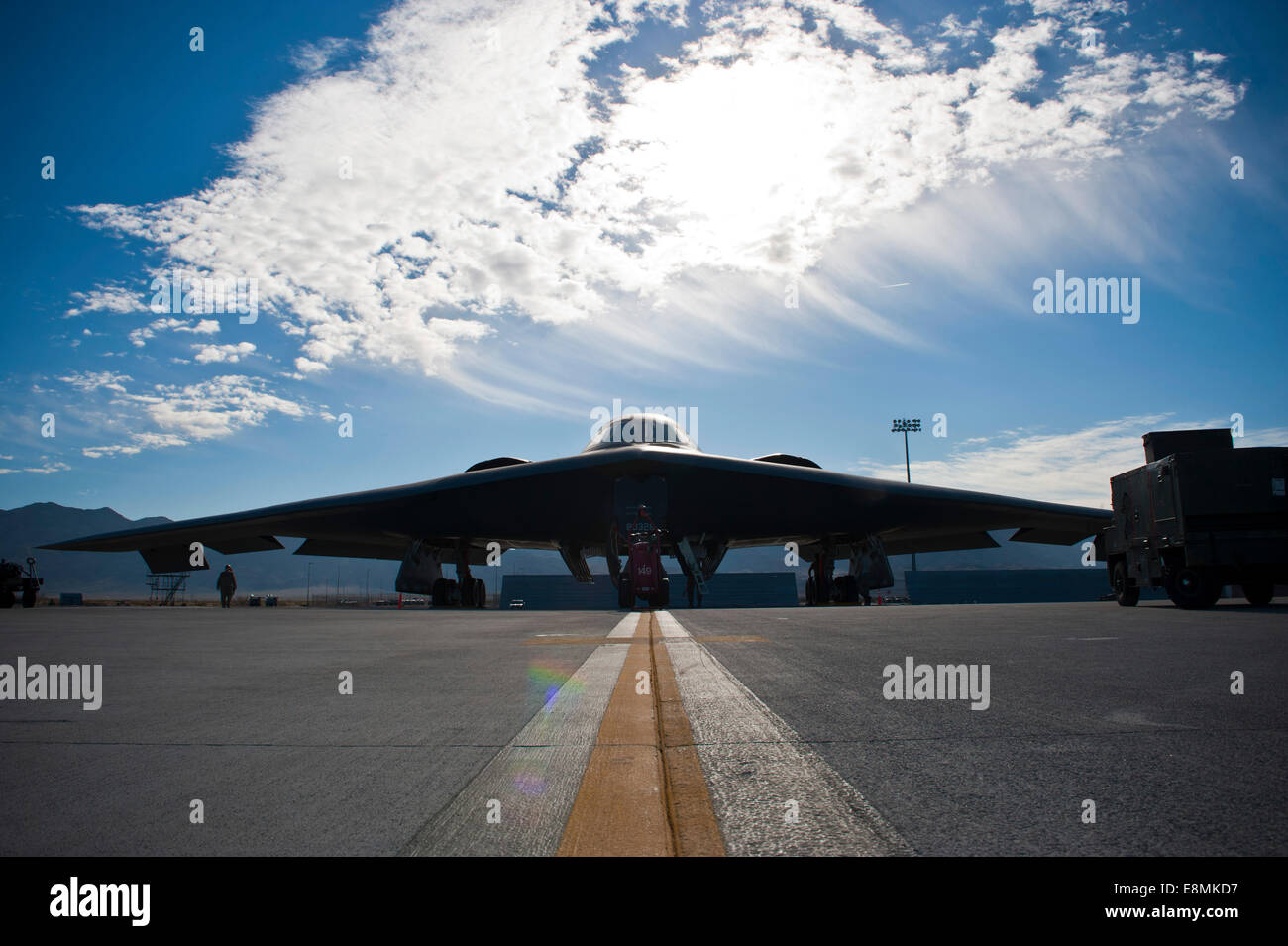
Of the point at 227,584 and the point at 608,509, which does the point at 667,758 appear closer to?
the point at 608,509

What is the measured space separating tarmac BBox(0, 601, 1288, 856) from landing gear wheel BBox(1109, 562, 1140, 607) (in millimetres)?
11343

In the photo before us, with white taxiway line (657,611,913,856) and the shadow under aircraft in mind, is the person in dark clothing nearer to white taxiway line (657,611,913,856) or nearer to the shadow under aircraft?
the shadow under aircraft

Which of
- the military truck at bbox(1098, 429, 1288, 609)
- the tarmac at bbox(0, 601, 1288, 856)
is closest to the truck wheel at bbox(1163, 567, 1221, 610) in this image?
the military truck at bbox(1098, 429, 1288, 609)

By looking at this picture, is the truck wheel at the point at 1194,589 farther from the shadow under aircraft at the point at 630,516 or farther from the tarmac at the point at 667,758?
the shadow under aircraft at the point at 630,516

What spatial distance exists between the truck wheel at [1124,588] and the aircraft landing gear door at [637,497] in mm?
16885

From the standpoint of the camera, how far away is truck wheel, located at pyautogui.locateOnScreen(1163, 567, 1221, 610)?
15.3 m

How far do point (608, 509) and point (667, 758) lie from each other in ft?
101

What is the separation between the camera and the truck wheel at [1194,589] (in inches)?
601

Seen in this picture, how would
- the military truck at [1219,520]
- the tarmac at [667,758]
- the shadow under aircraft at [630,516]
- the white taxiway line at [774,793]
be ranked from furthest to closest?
the shadow under aircraft at [630,516], the military truck at [1219,520], the tarmac at [667,758], the white taxiway line at [774,793]

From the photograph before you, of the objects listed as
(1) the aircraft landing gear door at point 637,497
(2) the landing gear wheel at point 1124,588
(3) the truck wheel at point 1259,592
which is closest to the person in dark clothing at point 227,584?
(1) the aircraft landing gear door at point 637,497

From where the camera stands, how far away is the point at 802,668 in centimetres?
695

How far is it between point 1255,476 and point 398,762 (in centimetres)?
1753

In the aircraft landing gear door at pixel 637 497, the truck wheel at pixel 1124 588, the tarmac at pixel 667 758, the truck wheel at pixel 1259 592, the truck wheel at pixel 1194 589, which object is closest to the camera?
the tarmac at pixel 667 758
